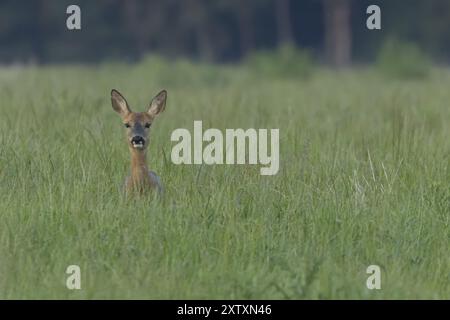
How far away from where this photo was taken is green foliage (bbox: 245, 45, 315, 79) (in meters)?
31.1

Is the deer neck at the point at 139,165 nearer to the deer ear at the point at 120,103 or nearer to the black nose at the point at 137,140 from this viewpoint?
the black nose at the point at 137,140

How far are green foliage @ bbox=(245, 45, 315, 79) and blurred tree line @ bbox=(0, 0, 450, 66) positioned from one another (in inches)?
911

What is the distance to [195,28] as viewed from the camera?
64312mm

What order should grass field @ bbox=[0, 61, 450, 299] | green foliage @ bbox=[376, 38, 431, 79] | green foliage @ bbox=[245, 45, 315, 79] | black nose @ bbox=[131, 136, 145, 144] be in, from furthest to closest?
green foliage @ bbox=[245, 45, 315, 79] → green foliage @ bbox=[376, 38, 431, 79] → black nose @ bbox=[131, 136, 145, 144] → grass field @ bbox=[0, 61, 450, 299]

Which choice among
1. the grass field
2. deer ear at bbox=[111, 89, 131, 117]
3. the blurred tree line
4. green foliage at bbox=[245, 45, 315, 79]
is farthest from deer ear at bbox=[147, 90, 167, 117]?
the blurred tree line

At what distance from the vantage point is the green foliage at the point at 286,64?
31.1 metres

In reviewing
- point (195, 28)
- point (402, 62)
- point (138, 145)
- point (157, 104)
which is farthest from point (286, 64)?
point (195, 28)

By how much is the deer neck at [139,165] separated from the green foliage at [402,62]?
23.4 metres

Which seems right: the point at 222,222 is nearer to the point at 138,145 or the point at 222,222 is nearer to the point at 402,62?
the point at 138,145

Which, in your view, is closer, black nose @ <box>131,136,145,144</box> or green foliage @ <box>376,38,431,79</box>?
black nose @ <box>131,136,145,144</box>

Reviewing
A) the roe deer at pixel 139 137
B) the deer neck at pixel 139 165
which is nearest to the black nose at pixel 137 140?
the roe deer at pixel 139 137

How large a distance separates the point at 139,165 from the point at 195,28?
57809 millimetres

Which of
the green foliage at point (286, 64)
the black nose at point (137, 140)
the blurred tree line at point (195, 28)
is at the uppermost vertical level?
the blurred tree line at point (195, 28)

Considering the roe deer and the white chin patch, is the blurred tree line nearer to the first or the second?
the roe deer
